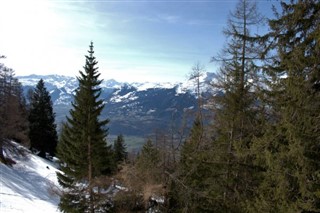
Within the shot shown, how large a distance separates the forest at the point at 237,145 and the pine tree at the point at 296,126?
1.2 inches

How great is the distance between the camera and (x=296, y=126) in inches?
381

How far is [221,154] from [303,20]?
320 inches

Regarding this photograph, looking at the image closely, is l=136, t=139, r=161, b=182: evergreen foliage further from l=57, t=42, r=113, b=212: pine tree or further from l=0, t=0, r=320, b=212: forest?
l=57, t=42, r=113, b=212: pine tree

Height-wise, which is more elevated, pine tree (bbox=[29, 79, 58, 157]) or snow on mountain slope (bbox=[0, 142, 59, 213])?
pine tree (bbox=[29, 79, 58, 157])

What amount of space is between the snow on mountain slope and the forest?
3.52 m

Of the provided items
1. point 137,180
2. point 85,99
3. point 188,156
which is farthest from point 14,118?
point 188,156

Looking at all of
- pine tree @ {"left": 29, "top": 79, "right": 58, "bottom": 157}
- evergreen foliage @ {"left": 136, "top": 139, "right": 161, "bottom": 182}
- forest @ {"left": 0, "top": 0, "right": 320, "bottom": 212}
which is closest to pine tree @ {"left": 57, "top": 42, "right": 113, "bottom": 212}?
forest @ {"left": 0, "top": 0, "right": 320, "bottom": 212}

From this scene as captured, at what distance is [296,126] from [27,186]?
2942cm

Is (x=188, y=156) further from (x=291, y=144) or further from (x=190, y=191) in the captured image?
(x=291, y=144)

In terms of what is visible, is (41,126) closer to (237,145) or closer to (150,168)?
(150,168)

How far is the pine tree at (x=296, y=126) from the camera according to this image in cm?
959

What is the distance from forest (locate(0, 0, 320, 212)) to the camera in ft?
32.4

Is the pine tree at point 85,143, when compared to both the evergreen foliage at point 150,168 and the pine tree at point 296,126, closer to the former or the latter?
the evergreen foliage at point 150,168

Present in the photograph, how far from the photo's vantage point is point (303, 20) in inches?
420
